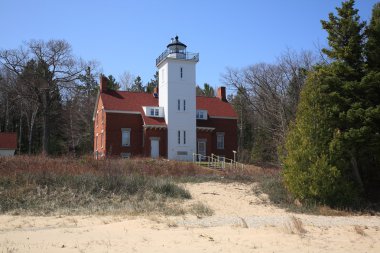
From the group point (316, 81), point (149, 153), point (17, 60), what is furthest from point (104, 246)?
point (17, 60)

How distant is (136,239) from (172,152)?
98.6 feet

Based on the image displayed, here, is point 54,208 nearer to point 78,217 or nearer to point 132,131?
point 78,217

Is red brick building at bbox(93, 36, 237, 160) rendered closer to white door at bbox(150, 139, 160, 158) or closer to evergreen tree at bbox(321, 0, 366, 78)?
white door at bbox(150, 139, 160, 158)

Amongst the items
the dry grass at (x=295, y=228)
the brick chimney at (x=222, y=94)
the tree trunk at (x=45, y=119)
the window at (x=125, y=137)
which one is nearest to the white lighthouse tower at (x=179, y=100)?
the window at (x=125, y=137)

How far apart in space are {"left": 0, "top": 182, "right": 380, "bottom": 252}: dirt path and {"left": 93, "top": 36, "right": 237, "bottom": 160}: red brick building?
24.7 metres

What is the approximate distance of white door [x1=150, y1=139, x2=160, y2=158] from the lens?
4131cm

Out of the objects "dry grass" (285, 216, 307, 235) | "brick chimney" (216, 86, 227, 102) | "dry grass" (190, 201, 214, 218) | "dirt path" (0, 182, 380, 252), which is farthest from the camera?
"brick chimney" (216, 86, 227, 102)

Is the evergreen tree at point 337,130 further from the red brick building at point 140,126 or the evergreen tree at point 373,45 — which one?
the red brick building at point 140,126

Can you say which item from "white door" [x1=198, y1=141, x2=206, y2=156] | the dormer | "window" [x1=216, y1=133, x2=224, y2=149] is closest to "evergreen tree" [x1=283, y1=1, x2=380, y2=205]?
the dormer

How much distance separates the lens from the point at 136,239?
448 inches

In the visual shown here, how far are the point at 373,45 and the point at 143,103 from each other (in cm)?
2769

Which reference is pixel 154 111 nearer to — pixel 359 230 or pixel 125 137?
pixel 125 137

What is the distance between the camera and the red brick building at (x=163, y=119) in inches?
1633

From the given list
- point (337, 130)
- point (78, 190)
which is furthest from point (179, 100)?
point (337, 130)
